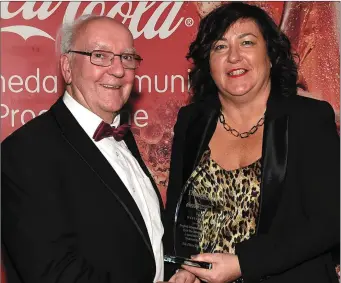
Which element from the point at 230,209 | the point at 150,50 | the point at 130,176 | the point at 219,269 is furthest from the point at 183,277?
the point at 150,50

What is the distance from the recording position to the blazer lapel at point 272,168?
2639 mm

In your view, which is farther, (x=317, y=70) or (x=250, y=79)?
(x=317, y=70)

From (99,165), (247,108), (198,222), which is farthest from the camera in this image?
(247,108)

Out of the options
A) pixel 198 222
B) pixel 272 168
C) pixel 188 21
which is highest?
pixel 188 21

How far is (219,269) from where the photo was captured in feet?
8.42

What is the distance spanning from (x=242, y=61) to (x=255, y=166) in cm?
49

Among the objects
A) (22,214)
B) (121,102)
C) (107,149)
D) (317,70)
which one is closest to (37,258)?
(22,214)

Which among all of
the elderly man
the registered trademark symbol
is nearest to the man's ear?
the elderly man

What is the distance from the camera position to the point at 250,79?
2850mm

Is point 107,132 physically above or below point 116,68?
below

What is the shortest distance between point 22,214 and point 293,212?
1.15 m

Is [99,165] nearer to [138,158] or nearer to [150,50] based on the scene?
[138,158]

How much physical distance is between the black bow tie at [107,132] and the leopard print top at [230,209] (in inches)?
17.6

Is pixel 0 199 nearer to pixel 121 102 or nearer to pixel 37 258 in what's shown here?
pixel 37 258
